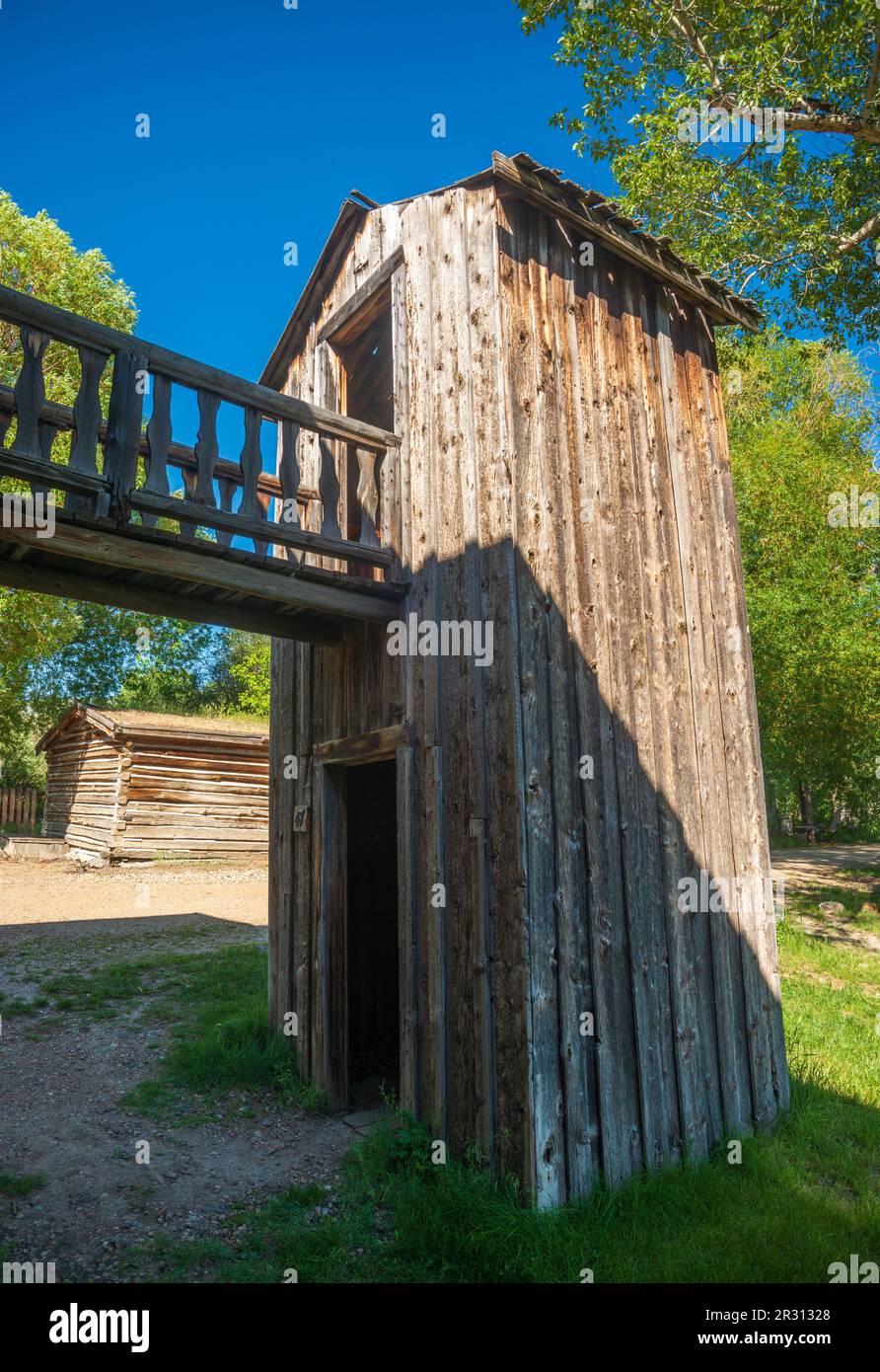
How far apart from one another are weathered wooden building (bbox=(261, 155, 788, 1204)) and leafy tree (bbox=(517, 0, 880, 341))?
18.2ft

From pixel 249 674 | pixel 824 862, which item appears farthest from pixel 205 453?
pixel 249 674

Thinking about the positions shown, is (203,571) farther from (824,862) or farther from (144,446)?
(824,862)

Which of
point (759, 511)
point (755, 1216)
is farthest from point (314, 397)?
point (759, 511)

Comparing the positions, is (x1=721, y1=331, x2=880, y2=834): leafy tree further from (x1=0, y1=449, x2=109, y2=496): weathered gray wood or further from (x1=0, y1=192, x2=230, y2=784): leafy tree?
(x1=0, y1=192, x2=230, y2=784): leafy tree

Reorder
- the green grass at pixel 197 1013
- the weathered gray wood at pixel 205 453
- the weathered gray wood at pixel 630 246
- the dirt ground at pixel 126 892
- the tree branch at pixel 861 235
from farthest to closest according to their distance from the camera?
the dirt ground at pixel 126 892 < the tree branch at pixel 861 235 < the green grass at pixel 197 1013 < the weathered gray wood at pixel 630 246 < the weathered gray wood at pixel 205 453

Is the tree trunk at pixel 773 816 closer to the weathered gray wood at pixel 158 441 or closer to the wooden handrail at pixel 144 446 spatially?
the wooden handrail at pixel 144 446

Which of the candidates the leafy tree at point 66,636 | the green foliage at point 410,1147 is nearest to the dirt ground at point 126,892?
the leafy tree at point 66,636

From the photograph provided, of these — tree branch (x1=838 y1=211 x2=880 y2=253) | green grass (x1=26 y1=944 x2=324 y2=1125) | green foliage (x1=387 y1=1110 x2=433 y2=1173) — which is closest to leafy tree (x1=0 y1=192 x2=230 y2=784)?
green grass (x1=26 y1=944 x2=324 y2=1125)

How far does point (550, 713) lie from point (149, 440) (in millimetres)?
3079

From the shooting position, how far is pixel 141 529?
5.05m

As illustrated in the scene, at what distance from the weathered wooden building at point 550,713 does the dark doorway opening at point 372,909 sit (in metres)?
0.98

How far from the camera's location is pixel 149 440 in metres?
5.19

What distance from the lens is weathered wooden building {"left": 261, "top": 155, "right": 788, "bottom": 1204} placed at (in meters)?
5.06

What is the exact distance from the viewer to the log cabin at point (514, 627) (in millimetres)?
4992
